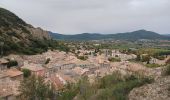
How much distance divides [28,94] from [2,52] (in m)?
63.2

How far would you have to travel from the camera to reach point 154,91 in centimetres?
3070

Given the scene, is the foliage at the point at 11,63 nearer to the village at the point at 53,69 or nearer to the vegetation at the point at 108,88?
the village at the point at 53,69

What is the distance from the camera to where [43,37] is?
159875 millimetres

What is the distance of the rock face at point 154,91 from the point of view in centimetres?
2983

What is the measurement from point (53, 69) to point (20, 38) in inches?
1322

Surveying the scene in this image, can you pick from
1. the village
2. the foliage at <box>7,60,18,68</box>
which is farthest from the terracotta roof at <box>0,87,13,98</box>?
the foliage at <box>7,60,18,68</box>

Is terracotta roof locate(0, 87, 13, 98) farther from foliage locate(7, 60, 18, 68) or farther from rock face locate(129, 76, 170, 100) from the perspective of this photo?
foliage locate(7, 60, 18, 68)

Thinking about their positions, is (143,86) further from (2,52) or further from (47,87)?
(2,52)

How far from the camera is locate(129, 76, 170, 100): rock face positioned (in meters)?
29.8

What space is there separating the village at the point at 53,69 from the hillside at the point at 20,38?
2.99m

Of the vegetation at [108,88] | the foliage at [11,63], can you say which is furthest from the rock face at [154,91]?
the foliage at [11,63]

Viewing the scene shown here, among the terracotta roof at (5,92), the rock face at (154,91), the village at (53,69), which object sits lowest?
the village at (53,69)

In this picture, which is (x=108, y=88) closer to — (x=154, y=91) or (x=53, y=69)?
(x=154, y=91)

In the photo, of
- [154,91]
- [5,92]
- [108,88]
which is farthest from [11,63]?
[154,91]
